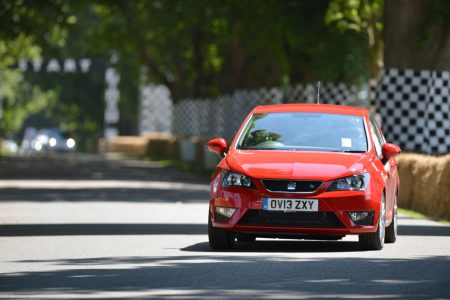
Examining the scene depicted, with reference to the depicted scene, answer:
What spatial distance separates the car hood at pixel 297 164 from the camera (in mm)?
15727

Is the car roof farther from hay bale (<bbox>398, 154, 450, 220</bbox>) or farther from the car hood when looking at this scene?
hay bale (<bbox>398, 154, 450, 220</bbox>)

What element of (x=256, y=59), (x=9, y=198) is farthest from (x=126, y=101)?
(x=9, y=198)

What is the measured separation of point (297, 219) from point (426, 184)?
916 centimetres

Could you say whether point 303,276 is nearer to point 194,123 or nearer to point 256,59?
point 256,59

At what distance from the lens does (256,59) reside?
2152 inches

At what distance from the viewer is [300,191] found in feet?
51.4

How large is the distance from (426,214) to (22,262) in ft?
37.1

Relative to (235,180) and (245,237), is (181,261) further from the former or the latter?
(245,237)

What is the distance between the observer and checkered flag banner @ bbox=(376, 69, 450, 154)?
3019 centimetres

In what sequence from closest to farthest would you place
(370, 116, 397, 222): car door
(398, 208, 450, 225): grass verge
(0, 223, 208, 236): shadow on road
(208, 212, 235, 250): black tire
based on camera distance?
(208, 212, 235, 250): black tire
(370, 116, 397, 222): car door
(0, 223, 208, 236): shadow on road
(398, 208, 450, 225): grass verge

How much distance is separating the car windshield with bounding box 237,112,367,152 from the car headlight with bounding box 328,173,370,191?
0.91 m

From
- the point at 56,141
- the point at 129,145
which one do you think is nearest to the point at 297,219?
the point at 129,145

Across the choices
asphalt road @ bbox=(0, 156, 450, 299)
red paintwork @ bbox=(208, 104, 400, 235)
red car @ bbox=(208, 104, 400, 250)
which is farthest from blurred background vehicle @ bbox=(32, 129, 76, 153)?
red paintwork @ bbox=(208, 104, 400, 235)

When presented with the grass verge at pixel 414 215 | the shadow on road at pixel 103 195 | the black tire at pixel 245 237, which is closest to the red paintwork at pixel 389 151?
the black tire at pixel 245 237
